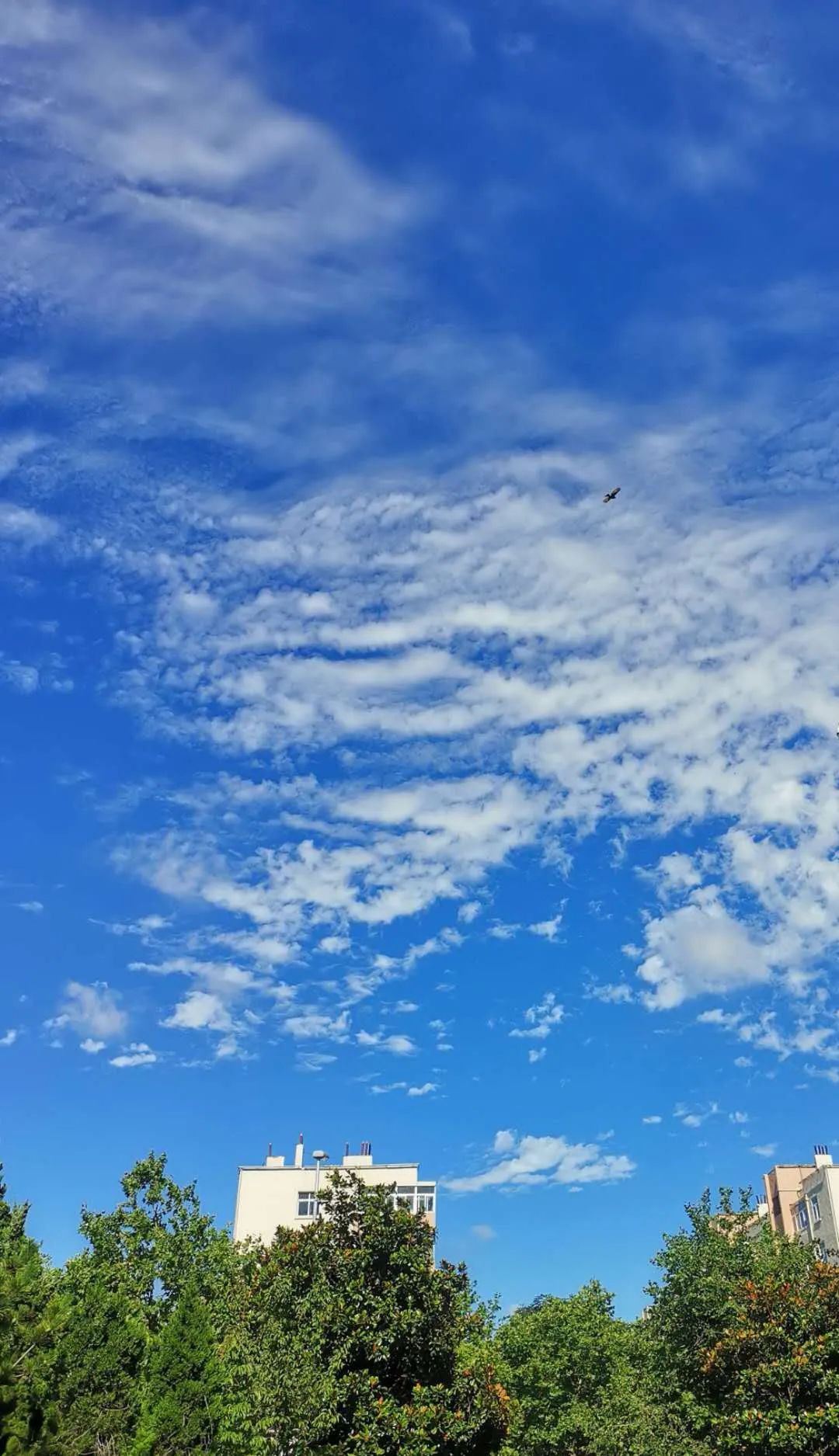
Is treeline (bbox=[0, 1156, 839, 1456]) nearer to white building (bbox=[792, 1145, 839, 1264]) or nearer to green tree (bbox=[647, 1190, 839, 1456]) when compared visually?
green tree (bbox=[647, 1190, 839, 1456])

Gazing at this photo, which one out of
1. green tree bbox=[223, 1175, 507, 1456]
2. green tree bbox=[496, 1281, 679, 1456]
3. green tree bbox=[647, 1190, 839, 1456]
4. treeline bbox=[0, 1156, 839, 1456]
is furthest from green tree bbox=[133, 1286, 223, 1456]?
green tree bbox=[496, 1281, 679, 1456]

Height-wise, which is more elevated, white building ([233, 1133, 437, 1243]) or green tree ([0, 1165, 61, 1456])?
white building ([233, 1133, 437, 1243])

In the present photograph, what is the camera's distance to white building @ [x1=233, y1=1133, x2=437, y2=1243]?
220ft

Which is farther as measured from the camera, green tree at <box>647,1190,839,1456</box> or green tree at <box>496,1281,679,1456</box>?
green tree at <box>496,1281,679,1456</box>

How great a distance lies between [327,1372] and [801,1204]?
59.8 m

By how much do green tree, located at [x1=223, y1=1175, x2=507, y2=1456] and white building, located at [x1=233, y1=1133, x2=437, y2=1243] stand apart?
32.8 metres

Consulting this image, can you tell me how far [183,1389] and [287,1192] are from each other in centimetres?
4774

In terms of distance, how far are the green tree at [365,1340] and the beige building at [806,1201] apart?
36156 millimetres

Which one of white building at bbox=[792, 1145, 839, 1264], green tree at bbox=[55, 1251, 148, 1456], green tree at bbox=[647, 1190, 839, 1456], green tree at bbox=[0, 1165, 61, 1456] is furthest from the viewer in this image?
white building at bbox=[792, 1145, 839, 1264]

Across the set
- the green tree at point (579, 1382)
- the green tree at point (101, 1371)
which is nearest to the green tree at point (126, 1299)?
the green tree at point (101, 1371)

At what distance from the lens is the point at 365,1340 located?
98.1 ft

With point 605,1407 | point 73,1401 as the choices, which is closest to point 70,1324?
point 73,1401

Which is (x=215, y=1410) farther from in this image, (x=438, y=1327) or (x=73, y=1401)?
(x=438, y=1327)

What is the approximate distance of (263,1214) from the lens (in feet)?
224
